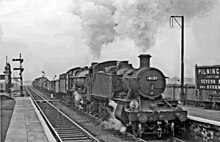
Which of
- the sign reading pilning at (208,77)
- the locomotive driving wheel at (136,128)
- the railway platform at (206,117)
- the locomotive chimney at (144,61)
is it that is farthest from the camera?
the sign reading pilning at (208,77)

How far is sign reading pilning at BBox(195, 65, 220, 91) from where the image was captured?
20.0 meters

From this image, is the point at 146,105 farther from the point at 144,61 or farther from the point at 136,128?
the point at 144,61

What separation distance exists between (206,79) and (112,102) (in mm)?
10006

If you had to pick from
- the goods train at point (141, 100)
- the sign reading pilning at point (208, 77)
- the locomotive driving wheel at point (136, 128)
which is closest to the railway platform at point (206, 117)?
the goods train at point (141, 100)

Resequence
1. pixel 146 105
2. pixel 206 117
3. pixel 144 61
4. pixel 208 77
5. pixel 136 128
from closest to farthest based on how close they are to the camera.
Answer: pixel 136 128, pixel 146 105, pixel 144 61, pixel 206 117, pixel 208 77

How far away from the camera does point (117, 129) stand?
13.4 m

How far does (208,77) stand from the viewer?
20969 millimetres

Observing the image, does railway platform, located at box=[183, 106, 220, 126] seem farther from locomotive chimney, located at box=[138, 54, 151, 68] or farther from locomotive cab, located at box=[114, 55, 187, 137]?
locomotive chimney, located at box=[138, 54, 151, 68]

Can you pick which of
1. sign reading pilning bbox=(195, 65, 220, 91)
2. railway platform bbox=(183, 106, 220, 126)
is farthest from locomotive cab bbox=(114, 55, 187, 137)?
sign reading pilning bbox=(195, 65, 220, 91)

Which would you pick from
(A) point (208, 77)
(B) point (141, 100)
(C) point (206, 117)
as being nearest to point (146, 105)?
(B) point (141, 100)

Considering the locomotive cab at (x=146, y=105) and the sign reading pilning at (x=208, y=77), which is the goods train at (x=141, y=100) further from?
the sign reading pilning at (x=208, y=77)

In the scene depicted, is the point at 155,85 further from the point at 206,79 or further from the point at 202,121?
the point at 206,79

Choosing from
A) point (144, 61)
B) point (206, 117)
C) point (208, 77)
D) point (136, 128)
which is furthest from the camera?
point (208, 77)

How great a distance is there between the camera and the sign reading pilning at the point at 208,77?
20.0 meters
